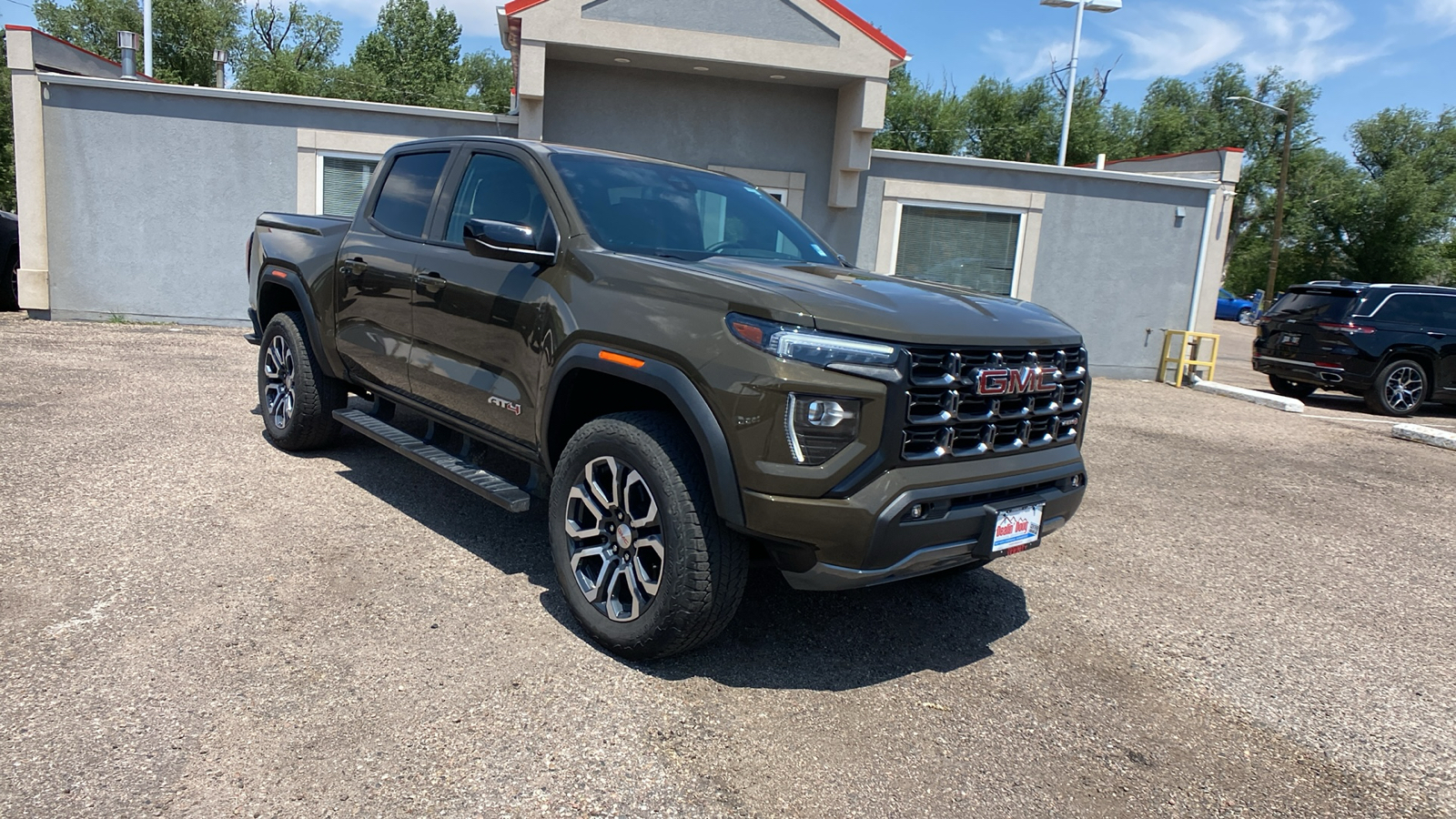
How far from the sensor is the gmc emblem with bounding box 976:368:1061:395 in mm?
3303

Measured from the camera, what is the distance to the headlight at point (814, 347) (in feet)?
9.91

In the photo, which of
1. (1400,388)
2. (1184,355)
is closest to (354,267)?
(1184,355)

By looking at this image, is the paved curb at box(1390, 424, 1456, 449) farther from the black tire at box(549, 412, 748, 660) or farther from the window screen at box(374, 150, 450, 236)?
the window screen at box(374, 150, 450, 236)

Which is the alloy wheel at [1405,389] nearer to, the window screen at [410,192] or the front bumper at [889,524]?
the front bumper at [889,524]

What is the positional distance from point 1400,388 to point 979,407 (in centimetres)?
1246

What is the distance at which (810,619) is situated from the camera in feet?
13.3

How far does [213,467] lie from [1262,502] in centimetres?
709

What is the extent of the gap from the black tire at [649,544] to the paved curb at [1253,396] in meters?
11.5

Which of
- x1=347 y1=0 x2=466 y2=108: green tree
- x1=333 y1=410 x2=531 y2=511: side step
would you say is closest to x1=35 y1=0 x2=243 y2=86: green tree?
x1=347 y1=0 x2=466 y2=108: green tree

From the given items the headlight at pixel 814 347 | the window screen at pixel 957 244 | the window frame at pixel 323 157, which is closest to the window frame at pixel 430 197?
the headlight at pixel 814 347

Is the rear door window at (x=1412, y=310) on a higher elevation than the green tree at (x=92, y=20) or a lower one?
lower

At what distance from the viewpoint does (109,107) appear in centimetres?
1190

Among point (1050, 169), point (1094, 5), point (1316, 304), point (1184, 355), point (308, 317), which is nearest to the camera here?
point (308, 317)

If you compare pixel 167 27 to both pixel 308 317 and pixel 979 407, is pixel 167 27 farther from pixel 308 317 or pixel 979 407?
pixel 979 407
